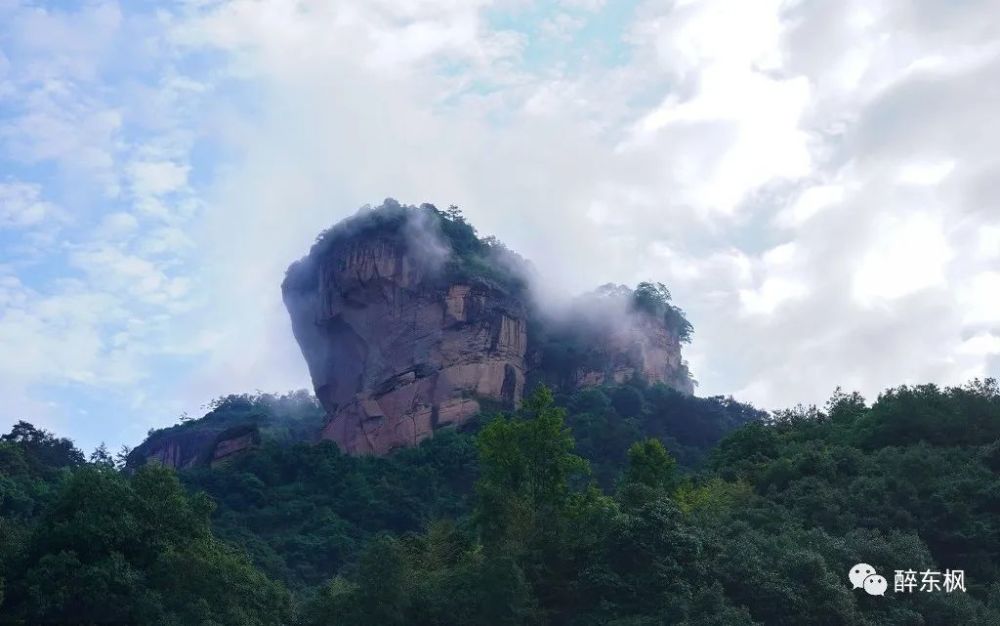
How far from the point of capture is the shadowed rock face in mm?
57000

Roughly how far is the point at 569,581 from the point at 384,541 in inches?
153

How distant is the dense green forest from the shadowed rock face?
68.5ft

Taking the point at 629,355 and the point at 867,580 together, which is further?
the point at 629,355

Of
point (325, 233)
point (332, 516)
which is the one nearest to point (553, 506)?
point (332, 516)

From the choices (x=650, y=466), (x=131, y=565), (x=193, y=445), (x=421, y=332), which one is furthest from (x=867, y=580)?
(x=193, y=445)

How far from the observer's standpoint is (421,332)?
58594 mm

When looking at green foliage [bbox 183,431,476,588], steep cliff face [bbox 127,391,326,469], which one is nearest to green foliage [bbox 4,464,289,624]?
green foliage [bbox 183,431,476,588]

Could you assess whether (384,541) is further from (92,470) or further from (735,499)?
(735,499)

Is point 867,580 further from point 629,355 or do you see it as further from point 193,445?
point 193,445

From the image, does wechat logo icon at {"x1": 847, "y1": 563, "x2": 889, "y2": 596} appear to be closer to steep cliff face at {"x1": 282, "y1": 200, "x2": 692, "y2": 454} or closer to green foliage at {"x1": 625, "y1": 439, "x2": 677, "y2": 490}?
green foliage at {"x1": 625, "y1": 439, "x2": 677, "y2": 490}

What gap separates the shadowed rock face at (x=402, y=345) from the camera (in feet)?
187

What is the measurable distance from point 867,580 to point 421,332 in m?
38.4

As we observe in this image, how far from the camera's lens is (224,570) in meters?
21.3

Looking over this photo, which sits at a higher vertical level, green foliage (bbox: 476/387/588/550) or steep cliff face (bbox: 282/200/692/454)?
steep cliff face (bbox: 282/200/692/454)
